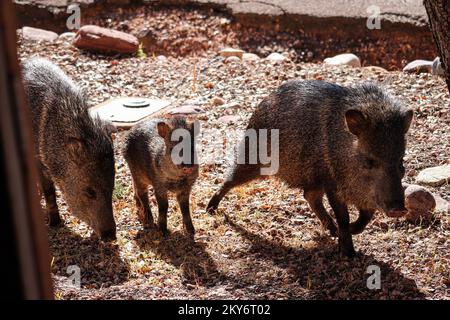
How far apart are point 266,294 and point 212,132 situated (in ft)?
7.77

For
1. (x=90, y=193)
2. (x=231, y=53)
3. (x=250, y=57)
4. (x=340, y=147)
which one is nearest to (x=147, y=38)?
(x=231, y=53)

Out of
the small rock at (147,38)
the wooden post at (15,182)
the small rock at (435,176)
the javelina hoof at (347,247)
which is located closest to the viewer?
the wooden post at (15,182)

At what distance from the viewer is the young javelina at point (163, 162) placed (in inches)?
179

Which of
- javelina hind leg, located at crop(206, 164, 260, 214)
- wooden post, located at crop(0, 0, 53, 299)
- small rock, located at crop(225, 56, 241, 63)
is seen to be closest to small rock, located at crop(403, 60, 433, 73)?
small rock, located at crop(225, 56, 241, 63)

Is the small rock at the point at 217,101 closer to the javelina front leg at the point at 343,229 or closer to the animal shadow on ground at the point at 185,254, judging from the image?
the animal shadow on ground at the point at 185,254

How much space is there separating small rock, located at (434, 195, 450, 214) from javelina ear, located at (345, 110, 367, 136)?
102cm

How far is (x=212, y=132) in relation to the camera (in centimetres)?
606

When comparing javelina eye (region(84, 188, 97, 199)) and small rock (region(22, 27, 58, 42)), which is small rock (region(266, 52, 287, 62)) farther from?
javelina eye (region(84, 188, 97, 199))

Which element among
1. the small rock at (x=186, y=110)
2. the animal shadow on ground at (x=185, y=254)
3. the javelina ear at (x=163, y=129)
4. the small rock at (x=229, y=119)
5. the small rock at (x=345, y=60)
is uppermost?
the small rock at (x=345, y=60)

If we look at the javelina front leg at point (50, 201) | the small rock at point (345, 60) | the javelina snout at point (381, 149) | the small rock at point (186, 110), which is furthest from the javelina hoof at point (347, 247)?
the small rock at point (345, 60)

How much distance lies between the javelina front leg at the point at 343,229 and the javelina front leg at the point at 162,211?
1.12 m

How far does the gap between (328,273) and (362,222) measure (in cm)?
43

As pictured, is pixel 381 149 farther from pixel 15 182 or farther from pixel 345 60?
pixel 345 60

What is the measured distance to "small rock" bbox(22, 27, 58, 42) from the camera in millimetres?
7906
